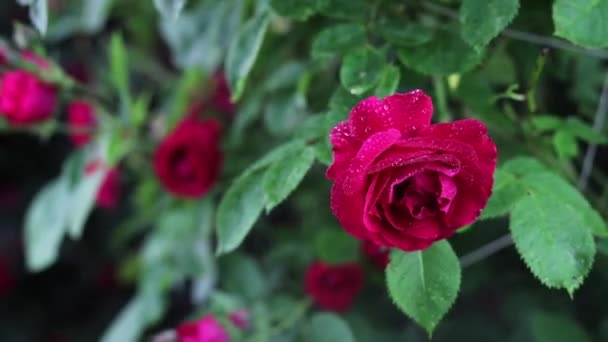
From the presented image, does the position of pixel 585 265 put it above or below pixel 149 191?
above

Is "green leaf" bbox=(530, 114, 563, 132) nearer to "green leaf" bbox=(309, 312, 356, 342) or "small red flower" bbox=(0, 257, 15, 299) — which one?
"green leaf" bbox=(309, 312, 356, 342)

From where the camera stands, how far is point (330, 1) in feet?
3.05

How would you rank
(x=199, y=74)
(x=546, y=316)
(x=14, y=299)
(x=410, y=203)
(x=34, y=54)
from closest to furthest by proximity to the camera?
(x=410, y=203), (x=546, y=316), (x=34, y=54), (x=199, y=74), (x=14, y=299)

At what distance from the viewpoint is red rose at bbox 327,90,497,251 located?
688mm

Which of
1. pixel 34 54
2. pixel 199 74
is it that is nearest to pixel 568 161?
pixel 199 74

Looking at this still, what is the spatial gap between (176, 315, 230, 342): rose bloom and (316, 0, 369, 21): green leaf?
47cm

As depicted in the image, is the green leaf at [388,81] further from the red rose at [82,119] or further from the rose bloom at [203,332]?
the red rose at [82,119]

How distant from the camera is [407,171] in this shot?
0.70m

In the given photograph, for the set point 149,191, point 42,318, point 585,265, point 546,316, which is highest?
point 585,265

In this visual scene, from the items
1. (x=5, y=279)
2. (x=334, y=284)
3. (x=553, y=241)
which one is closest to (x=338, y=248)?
(x=334, y=284)

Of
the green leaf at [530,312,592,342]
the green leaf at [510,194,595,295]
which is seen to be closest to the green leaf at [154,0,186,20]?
the green leaf at [510,194,595,295]

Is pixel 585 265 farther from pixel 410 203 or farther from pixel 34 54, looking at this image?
pixel 34 54

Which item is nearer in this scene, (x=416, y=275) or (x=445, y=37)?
(x=416, y=275)

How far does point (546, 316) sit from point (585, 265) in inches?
18.7
